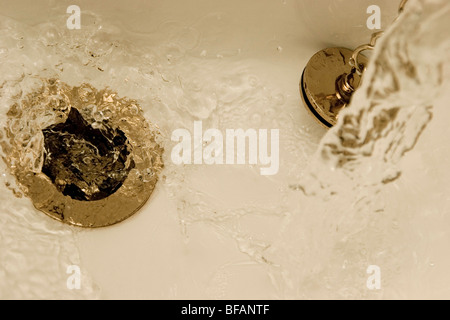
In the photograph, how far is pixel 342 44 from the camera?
589 millimetres

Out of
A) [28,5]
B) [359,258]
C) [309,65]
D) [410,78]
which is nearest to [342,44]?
[309,65]

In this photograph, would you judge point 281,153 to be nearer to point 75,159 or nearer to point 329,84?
point 329,84

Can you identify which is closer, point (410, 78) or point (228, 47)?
point (410, 78)

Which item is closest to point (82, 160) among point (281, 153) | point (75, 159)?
point (75, 159)

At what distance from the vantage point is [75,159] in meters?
0.55

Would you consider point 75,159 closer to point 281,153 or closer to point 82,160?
point 82,160

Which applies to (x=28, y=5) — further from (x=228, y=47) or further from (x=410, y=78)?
(x=410, y=78)

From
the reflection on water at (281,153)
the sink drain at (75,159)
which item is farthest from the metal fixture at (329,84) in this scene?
the sink drain at (75,159)

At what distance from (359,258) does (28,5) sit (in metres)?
0.46

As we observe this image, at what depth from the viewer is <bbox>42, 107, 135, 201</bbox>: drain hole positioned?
54cm

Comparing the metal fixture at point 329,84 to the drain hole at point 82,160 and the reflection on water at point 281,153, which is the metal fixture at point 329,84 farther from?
the drain hole at point 82,160

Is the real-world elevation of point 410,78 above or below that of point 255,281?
above

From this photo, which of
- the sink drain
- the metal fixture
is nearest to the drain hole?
the sink drain
